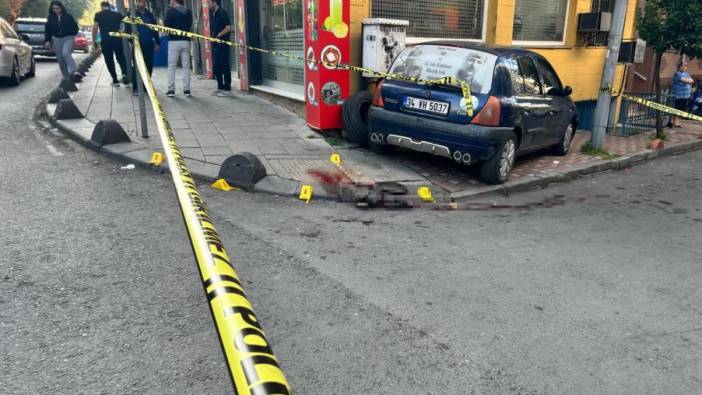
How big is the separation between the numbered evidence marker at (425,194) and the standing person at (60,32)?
905 centimetres

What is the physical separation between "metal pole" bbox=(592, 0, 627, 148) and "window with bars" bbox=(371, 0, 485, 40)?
2.53 m

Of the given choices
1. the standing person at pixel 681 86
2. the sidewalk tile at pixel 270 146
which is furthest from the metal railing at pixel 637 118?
the sidewalk tile at pixel 270 146

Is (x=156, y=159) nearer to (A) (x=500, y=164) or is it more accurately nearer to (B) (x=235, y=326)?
(A) (x=500, y=164)

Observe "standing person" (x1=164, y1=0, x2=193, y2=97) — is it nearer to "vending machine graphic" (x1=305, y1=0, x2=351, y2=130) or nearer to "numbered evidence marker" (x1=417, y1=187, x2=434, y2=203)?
"vending machine graphic" (x1=305, y1=0, x2=351, y2=130)

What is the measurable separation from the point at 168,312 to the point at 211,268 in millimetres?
1793

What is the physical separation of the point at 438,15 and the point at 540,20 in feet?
9.86

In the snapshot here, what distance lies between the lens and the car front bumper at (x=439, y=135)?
6.07m

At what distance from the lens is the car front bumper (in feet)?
19.9

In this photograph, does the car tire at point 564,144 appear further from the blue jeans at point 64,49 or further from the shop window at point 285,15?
the blue jeans at point 64,49

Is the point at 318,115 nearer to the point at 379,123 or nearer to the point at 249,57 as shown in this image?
the point at 379,123

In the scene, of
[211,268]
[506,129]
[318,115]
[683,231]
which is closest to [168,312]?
[211,268]

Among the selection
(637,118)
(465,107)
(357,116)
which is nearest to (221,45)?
(357,116)

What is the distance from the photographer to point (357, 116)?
7738 millimetres

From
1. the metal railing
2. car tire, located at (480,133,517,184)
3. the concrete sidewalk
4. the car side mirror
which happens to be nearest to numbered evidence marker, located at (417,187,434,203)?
the concrete sidewalk
